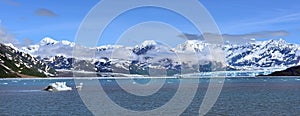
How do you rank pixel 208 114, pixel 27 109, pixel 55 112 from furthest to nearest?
pixel 27 109, pixel 55 112, pixel 208 114

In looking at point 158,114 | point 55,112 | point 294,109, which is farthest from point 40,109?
point 294,109

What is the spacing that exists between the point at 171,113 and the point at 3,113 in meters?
27.7

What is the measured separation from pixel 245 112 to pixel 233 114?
4040 millimetres

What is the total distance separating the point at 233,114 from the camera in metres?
67.1

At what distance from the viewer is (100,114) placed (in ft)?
226

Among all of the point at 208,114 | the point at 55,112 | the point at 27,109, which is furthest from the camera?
the point at 27,109

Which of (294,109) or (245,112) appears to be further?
(294,109)

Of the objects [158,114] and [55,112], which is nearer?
[158,114]

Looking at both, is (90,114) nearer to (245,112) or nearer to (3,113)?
(3,113)

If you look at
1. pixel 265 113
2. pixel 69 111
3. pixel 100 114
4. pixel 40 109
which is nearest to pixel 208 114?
pixel 265 113

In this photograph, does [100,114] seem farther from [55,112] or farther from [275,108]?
[275,108]

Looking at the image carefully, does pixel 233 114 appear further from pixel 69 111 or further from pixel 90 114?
pixel 69 111

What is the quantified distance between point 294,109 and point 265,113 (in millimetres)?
9068

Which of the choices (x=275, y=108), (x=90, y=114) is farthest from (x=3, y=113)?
(x=275, y=108)
